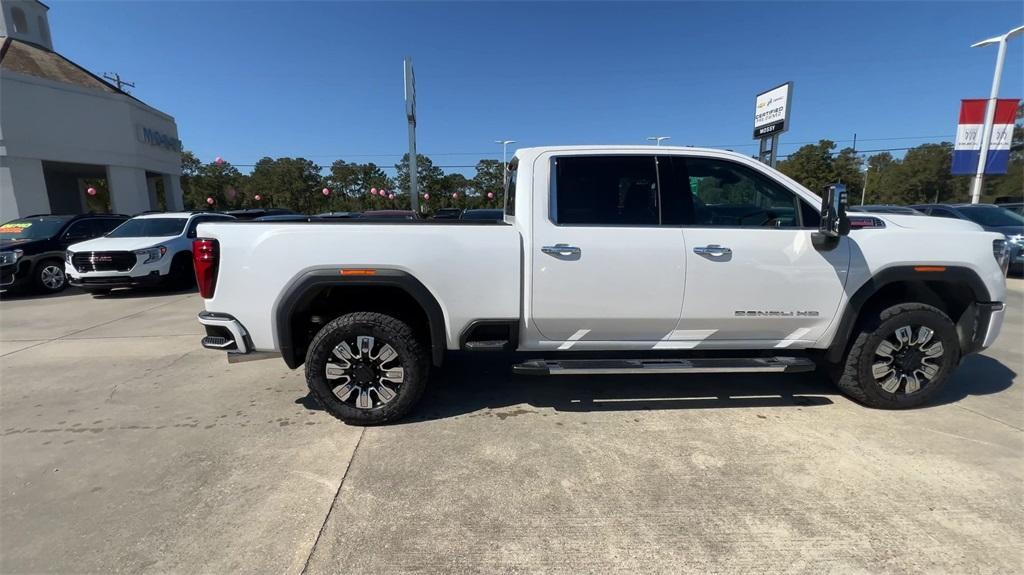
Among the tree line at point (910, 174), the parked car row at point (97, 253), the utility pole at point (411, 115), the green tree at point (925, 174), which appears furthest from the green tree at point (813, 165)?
the parked car row at point (97, 253)

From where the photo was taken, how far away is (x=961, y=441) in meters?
3.25

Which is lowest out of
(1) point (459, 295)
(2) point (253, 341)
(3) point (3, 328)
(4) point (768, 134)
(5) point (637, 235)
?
(3) point (3, 328)

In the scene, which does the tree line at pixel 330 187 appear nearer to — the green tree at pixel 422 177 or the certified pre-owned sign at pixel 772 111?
the green tree at pixel 422 177

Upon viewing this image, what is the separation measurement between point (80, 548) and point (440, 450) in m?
1.86

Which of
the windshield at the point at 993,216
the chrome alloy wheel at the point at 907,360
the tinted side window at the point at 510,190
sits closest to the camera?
the chrome alloy wheel at the point at 907,360

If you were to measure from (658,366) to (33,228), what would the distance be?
13.2 m

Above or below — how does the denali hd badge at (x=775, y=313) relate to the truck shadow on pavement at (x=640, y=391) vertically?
above

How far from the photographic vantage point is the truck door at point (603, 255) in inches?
130

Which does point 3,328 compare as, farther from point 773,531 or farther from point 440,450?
point 773,531

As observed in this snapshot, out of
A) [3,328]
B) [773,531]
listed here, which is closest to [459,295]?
[773,531]

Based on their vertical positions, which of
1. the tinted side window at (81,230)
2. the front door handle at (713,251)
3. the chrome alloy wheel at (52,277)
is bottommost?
the chrome alloy wheel at (52,277)

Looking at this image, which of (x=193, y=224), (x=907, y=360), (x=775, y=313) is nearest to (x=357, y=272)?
(x=775, y=313)

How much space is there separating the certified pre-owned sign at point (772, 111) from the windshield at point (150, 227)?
1562cm

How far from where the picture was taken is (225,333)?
11.1 ft
